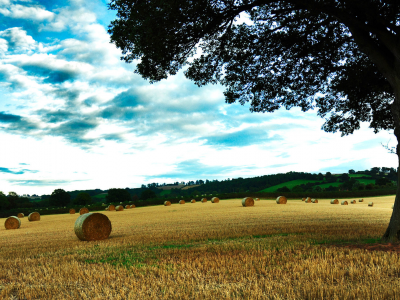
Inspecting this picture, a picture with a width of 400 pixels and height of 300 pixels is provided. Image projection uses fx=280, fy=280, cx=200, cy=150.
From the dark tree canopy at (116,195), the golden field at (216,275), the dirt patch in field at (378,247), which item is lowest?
the dark tree canopy at (116,195)

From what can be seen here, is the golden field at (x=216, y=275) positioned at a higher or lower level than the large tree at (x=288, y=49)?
lower

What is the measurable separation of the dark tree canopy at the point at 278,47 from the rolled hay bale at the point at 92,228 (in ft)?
24.6

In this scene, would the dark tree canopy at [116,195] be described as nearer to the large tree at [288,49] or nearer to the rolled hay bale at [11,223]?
the rolled hay bale at [11,223]

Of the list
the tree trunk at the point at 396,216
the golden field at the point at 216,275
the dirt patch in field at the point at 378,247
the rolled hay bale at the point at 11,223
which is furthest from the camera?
the rolled hay bale at the point at 11,223

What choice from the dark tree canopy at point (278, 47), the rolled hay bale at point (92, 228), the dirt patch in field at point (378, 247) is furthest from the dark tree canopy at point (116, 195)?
the dirt patch in field at point (378, 247)

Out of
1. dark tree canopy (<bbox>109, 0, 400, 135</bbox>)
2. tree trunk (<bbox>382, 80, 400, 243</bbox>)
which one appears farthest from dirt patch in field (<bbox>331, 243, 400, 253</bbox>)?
dark tree canopy (<bbox>109, 0, 400, 135</bbox>)

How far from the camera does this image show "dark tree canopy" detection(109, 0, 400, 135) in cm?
905

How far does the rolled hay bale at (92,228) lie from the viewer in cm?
1330

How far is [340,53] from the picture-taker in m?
13.0

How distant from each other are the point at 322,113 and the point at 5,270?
14574mm

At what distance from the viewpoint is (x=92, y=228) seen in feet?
44.9

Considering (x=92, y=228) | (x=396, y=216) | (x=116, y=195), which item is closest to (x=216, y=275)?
(x=396, y=216)

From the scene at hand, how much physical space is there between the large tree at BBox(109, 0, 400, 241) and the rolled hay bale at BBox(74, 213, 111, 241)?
24.6 ft

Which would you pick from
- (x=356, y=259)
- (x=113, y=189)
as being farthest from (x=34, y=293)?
(x=113, y=189)
